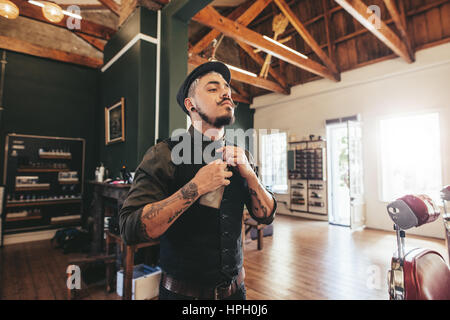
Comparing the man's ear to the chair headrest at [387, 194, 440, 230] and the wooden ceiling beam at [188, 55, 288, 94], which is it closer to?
the chair headrest at [387, 194, 440, 230]

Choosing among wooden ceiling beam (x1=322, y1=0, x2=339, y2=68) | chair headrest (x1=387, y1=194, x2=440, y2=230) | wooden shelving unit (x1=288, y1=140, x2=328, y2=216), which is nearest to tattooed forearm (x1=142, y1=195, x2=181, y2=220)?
chair headrest (x1=387, y1=194, x2=440, y2=230)

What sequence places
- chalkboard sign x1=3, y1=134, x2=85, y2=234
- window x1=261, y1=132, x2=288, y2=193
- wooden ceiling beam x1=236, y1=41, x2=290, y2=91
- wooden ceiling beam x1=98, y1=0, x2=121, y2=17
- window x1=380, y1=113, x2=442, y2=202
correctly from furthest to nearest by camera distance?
window x1=261, y1=132, x2=288, y2=193
wooden ceiling beam x1=236, y1=41, x2=290, y2=91
window x1=380, y1=113, x2=442, y2=202
chalkboard sign x1=3, y1=134, x2=85, y2=234
wooden ceiling beam x1=98, y1=0, x2=121, y2=17

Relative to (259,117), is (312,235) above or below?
below

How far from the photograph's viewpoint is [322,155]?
7211 mm

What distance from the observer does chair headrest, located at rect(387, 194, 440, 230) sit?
40.4 inches

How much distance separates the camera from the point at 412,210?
1029mm

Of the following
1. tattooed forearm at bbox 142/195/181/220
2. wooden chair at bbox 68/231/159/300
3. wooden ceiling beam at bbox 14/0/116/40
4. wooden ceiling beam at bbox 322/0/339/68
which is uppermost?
wooden ceiling beam at bbox 322/0/339/68

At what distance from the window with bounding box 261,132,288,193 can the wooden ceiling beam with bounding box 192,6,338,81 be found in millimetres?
2509

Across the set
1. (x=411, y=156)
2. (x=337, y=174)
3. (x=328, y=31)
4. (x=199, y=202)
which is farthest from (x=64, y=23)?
(x=411, y=156)

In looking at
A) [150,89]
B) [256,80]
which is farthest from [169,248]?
[256,80]

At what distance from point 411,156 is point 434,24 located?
291 cm

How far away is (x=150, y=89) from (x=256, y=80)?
179 inches
